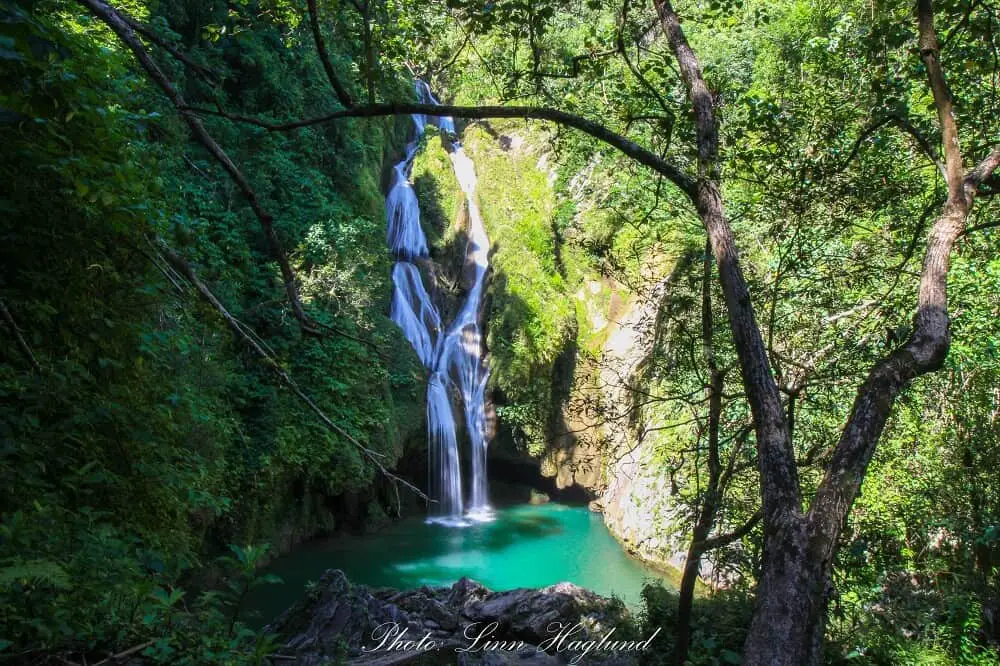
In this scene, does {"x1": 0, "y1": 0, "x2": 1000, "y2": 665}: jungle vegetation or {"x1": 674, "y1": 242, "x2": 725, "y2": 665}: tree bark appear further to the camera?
{"x1": 674, "y1": 242, "x2": 725, "y2": 665}: tree bark

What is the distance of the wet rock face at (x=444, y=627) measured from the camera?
620cm

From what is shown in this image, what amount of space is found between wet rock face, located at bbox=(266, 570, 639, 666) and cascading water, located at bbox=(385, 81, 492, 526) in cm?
749

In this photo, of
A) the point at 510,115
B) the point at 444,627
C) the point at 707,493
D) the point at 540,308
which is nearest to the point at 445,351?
the point at 540,308

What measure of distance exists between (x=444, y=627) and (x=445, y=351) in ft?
33.0

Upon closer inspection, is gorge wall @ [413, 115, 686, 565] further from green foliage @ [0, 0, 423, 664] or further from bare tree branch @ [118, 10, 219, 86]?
Answer: bare tree branch @ [118, 10, 219, 86]

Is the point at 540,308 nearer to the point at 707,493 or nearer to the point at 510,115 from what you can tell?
the point at 707,493

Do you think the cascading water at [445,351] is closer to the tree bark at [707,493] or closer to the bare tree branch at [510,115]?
the tree bark at [707,493]

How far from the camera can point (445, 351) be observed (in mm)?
16766

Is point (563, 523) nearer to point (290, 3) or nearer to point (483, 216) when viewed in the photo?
point (483, 216)

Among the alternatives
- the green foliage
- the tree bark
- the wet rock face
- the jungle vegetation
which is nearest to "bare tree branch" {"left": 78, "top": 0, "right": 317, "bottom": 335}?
the jungle vegetation

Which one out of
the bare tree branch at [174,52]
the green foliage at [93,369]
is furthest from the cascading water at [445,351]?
the bare tree branch at [174,52]

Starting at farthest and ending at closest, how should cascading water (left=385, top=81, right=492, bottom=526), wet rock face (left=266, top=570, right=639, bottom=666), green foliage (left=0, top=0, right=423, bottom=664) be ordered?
cascading water (left=385, top=81, right=492, bottom=526), wet rock face (left=266, top=570, right=639, bottom=666), green foliage (left=0, top=0, right=423, bottom=664)

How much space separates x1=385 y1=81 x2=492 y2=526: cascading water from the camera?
613 inches

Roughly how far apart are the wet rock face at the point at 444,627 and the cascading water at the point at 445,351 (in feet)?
24.6
